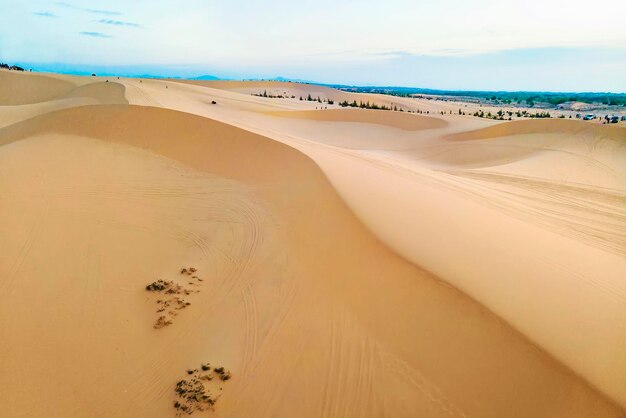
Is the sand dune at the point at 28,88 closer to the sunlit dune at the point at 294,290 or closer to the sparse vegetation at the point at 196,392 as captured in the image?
the sunlit dune at the point at 294,290

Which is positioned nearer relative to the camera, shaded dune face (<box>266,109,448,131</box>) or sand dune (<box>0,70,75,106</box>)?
shaded dune face (<box>266,109,448,131</box>)

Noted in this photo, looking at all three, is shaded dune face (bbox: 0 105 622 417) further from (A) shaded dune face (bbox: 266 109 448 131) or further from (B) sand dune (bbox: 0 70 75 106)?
(B) sand dune (bbox: 0 70 75 106)

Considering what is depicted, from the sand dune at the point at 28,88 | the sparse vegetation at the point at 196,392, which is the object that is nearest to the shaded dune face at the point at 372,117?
the sand dune at the point at 28,88

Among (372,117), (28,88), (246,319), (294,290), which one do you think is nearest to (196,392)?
(246,319)

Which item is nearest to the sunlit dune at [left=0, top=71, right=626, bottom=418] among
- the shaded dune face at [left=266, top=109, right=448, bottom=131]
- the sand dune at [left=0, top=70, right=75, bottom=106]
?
the shaded dune face at [left=266, top=109, right=448, bottom=131]

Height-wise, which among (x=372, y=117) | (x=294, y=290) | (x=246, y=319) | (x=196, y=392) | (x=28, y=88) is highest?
(x=28, y=88)

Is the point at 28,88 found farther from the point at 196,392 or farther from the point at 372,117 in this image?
the point at 196,392

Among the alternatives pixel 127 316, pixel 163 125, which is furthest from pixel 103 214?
pixel 163 125
